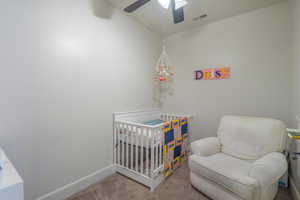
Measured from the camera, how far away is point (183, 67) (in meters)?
2.88

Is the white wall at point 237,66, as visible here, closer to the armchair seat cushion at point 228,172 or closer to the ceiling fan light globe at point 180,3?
the armchair seat cushion at point 228,172

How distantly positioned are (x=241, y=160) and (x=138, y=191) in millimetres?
1440

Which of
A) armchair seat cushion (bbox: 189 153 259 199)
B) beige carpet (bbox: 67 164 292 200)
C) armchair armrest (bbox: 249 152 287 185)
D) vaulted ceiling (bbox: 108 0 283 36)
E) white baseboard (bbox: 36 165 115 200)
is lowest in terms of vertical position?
beige carpet (bbox: 67 164 292 200)

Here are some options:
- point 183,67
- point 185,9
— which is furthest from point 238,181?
point 185,9

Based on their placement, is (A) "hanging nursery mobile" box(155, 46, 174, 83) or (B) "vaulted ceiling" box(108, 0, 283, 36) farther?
(A) "hanging nursery mobile" box(155, 46, 174, 83)

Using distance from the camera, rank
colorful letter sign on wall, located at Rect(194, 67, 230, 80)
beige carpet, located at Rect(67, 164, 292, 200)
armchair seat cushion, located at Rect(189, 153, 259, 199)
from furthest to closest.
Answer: colorful letter sign on wall, located at Rect(194, 67, 230, 80) → beige carpet, located at Rect(67, 164, 292, 200) → armchair seat cushion, located at Rect(189, 153, 259, 199)

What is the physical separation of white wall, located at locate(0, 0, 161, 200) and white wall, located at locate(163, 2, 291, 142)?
1.35 meters

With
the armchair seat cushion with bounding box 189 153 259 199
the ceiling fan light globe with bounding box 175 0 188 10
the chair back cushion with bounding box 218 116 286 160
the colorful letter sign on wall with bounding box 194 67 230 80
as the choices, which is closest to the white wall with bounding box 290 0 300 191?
the chair back cushion with bounding box 218 116 286 160

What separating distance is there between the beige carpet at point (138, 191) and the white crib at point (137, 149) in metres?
Result: 0.09

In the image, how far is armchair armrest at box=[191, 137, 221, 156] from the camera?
5.90 feet

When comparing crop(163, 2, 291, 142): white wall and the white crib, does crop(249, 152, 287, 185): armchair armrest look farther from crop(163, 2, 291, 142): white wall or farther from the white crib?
the white crib

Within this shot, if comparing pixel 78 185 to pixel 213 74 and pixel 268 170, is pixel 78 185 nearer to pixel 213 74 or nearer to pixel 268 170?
pixel 268 170

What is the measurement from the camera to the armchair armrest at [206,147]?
1798mm

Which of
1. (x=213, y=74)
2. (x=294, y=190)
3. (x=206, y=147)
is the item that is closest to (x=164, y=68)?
(x=213, y=74)
